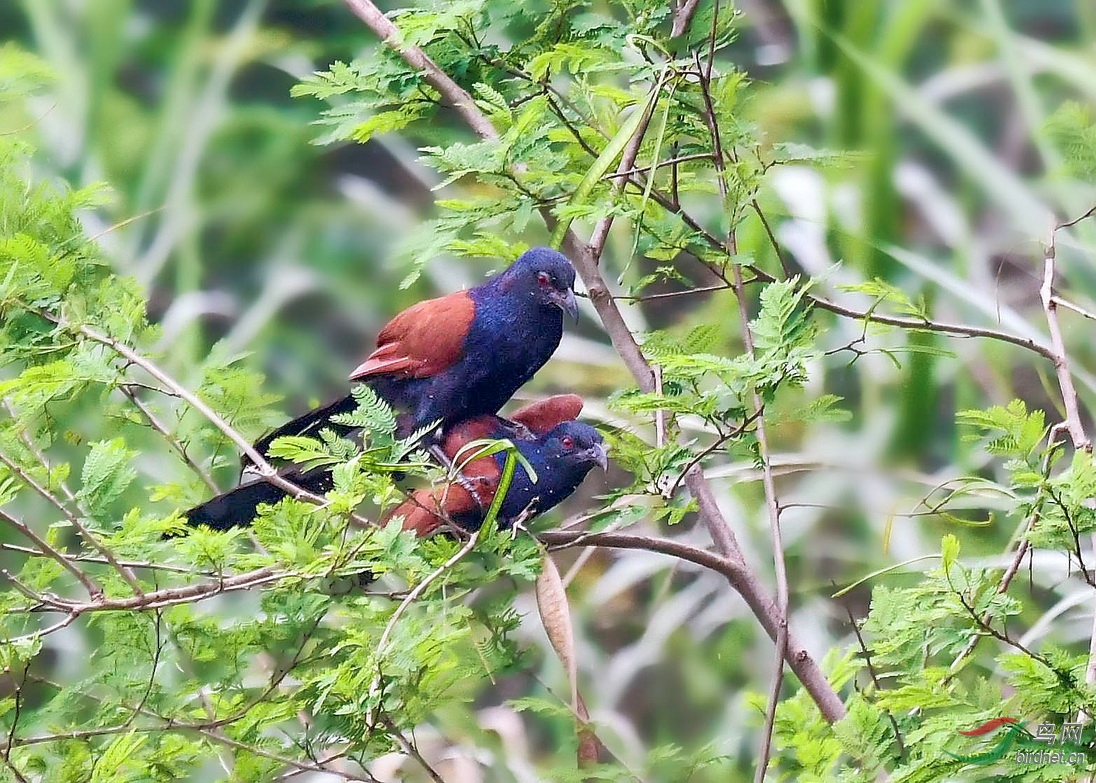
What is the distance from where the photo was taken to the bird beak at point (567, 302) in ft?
3.32

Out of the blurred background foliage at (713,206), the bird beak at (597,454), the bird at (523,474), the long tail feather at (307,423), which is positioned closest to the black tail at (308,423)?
the long tail feather at (307,423)

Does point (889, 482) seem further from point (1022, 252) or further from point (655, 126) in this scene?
point (655, 126)

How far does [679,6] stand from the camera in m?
1.06

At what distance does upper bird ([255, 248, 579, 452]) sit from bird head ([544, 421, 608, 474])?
0.08m

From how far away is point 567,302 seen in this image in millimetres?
1015

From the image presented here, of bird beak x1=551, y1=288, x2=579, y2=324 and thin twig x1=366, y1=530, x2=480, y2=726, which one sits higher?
bird beak x1=551, y1=288, x2=579, y2=324

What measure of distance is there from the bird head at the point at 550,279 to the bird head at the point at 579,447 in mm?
104

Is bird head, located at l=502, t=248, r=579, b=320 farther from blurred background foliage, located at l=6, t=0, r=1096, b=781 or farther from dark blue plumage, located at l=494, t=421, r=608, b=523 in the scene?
blurred background foliage, located at l=6, t=0, r=1096, b=781

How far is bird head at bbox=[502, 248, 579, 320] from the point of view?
Result: 3.34 ft

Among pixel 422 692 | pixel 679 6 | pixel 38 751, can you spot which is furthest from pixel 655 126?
pixel 38 751

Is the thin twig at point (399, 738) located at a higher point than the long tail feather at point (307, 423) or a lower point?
lower

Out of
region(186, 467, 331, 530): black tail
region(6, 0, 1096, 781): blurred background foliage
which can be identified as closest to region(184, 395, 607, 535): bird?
region(186, 467, 331, 530): black tail

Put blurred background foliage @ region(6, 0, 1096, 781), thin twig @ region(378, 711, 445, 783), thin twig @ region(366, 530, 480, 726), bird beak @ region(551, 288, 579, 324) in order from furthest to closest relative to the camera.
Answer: blurred background foliage @ region(6, 0, 1096, 781) < bird beak @ region(551, 288, 579, 324) < thin twig @ region(378, 711, 445, 783) < thin twig @ region(366, 530, 480, 726)

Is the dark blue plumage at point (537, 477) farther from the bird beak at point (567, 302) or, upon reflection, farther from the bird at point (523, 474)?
the bird beak at point (567, 302)
